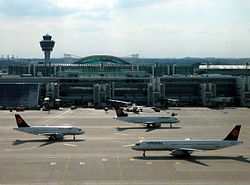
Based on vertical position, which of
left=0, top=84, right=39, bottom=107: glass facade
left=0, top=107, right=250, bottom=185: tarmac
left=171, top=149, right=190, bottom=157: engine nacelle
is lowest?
left=0, top=107, right=250, bottom=185: tarmac

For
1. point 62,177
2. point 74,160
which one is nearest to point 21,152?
point 74,160

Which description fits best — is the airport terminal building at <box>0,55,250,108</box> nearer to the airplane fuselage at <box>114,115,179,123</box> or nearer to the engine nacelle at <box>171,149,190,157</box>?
the airplane fuselage at <box>114,115,179,123</box>

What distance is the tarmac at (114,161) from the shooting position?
5231 centimetres

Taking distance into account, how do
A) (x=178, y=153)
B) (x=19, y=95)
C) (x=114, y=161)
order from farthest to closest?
(x=19, y=95) → (x=178, y=153) → (x=114, y=161)

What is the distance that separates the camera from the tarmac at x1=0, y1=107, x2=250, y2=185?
172 feet

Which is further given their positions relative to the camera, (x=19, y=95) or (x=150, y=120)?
(x=19, y=95)

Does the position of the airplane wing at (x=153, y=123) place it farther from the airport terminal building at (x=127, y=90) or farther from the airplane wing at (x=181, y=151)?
the airport terminal building at (x=127, y=90)

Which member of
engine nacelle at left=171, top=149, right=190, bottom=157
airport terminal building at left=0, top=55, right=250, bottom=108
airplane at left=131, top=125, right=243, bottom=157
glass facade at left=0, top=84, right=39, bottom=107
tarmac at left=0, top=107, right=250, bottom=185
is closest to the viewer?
tarmac at left=0, top=107, right=250, bottom=185

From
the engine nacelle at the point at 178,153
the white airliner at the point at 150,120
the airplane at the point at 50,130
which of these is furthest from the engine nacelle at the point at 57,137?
the engine nacelle at the point at 178,153

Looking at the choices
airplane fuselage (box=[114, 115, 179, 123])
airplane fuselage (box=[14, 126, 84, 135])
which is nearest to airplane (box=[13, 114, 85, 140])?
airplane fuselage (box=[14, 126, 84, 135])

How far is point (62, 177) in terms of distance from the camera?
5291 centimetres

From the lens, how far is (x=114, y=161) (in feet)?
203

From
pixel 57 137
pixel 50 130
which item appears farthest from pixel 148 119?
pixel 50 130

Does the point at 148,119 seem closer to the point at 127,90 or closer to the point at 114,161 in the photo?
the point at 114,161
